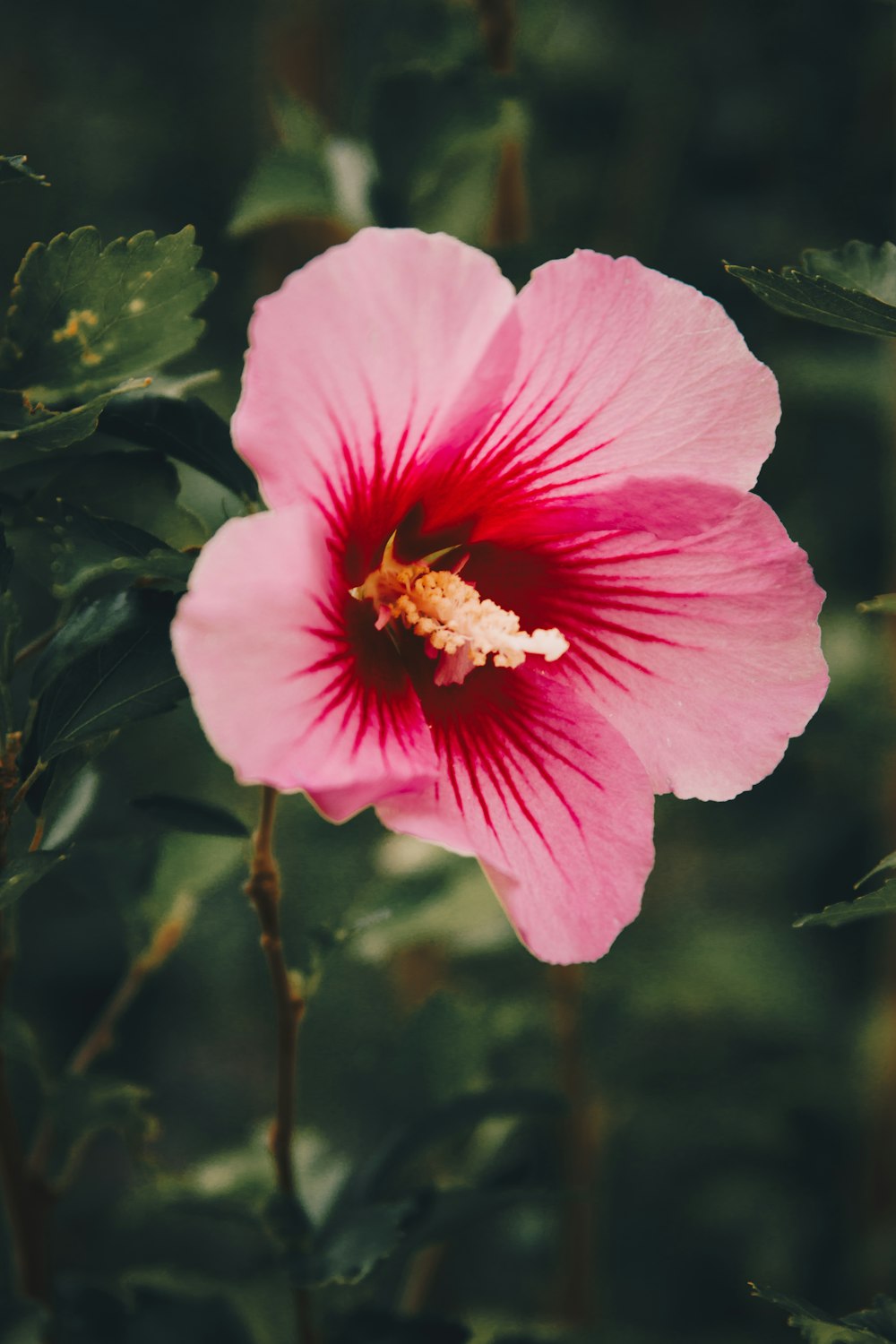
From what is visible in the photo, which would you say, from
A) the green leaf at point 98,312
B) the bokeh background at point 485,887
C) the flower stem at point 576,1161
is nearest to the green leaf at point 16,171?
the green leaf at point 98,312

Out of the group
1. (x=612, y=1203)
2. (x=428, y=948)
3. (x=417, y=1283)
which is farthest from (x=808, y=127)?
(x=417, y=1283)

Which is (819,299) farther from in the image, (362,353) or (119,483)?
(119,483)

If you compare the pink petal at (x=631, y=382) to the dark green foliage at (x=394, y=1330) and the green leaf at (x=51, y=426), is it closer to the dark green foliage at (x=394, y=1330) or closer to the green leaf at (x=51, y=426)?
the green leaf at (x=51, y=426)

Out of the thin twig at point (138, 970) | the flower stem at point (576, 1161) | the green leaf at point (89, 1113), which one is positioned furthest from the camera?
the flower stem at point (576, 1161)

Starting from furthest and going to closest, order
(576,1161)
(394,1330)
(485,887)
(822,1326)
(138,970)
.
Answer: (576,1161)
(485,887)
(138,970)
(394,1330)
(822,1326)

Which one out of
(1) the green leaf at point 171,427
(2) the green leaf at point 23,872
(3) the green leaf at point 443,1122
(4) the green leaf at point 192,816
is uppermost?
(1) the green leaf at point 171,427

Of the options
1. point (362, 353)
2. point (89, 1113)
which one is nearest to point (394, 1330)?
point (89, 1113)
